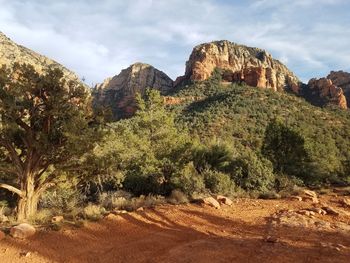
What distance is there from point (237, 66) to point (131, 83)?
43.2m

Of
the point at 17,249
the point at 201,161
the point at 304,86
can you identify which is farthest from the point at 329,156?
the point at 304,86

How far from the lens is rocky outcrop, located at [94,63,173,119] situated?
5423 inches

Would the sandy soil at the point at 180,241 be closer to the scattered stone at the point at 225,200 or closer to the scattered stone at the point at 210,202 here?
the scattered stone at the point at 210,202

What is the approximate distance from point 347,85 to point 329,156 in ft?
280

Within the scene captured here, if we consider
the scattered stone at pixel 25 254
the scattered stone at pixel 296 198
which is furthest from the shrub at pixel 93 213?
the scattered stone at pixel 296 198

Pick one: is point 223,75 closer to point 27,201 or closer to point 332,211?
point 332,211

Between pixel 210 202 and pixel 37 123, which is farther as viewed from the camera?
pixel 210 202

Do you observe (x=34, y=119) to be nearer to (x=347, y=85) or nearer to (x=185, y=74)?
(x=185, y=74)

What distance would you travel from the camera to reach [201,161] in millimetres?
22719

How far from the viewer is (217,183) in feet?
57.9

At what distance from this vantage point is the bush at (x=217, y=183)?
17.1 m

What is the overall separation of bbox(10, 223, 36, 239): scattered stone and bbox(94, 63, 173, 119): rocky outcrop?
120728 mm

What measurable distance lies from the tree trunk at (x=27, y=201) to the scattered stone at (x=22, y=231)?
2.63 m

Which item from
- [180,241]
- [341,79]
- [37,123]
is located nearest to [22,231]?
[180,241]
